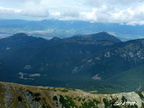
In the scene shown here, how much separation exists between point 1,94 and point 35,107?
1350 inches

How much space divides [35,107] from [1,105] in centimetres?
3294

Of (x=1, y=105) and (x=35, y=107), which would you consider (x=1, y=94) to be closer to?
(x=1, y=105)

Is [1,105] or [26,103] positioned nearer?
[1,105]

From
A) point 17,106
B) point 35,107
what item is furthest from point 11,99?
point 35,107

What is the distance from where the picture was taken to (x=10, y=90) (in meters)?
200

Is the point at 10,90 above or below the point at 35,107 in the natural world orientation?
above

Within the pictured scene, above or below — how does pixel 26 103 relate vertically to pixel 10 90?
below

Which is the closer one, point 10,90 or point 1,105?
point 1,105

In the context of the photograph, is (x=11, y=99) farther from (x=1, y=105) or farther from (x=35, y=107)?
(x=35, y=107)

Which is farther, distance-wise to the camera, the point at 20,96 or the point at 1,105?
the point at 20,96

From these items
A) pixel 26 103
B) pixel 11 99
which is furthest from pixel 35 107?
pixel 11 99

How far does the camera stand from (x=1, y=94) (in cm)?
19200

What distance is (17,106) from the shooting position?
189000 mm

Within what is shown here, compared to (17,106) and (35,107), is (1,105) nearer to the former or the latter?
(17,106)
